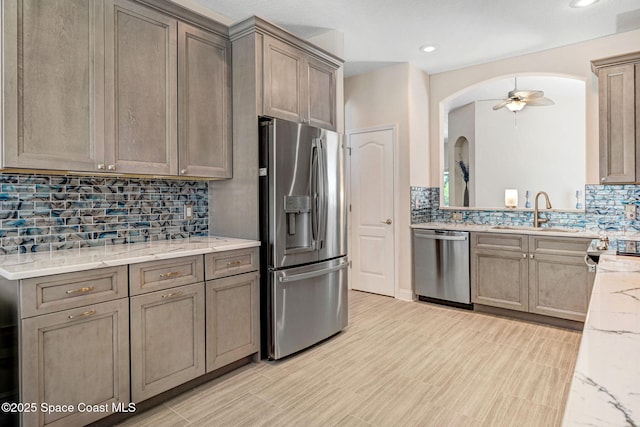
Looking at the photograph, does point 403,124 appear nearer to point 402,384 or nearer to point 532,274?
point 532,274

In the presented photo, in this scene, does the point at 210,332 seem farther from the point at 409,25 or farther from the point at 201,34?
the point at 409,25

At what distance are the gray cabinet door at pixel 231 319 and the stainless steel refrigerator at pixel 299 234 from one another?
113mm

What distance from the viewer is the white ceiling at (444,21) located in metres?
3.14

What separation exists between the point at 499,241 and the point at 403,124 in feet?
5.67

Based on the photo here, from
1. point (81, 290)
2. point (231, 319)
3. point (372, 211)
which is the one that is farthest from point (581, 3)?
point (81, 290)

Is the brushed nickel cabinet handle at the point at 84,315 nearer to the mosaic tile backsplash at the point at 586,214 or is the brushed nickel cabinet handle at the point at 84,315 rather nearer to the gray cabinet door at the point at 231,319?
the gray cabinet door at the point at 231,319

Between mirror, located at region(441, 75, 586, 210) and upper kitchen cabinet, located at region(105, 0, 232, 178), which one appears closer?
upper kitchen cabinet, located at region(105, 0, 232, 178)

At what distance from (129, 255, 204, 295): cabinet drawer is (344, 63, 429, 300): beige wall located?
110 inches

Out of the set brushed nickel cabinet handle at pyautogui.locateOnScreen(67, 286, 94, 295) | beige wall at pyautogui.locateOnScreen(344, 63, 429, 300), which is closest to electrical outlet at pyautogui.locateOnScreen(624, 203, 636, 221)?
beige wall at pyautogui.locateOnScreen(344, 63, 429, 300)

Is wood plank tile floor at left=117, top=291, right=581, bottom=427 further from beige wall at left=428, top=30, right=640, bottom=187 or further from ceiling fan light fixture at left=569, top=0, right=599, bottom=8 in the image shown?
ceiling fan light fixture at left=569, top=0, right=599, bottom=8

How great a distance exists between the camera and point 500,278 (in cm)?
392

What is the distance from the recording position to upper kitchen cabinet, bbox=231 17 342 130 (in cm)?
284

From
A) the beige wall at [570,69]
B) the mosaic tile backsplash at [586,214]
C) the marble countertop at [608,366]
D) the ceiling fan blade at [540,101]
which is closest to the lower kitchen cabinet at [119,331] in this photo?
the marble countertop at [608,366]

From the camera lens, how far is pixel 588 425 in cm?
56
